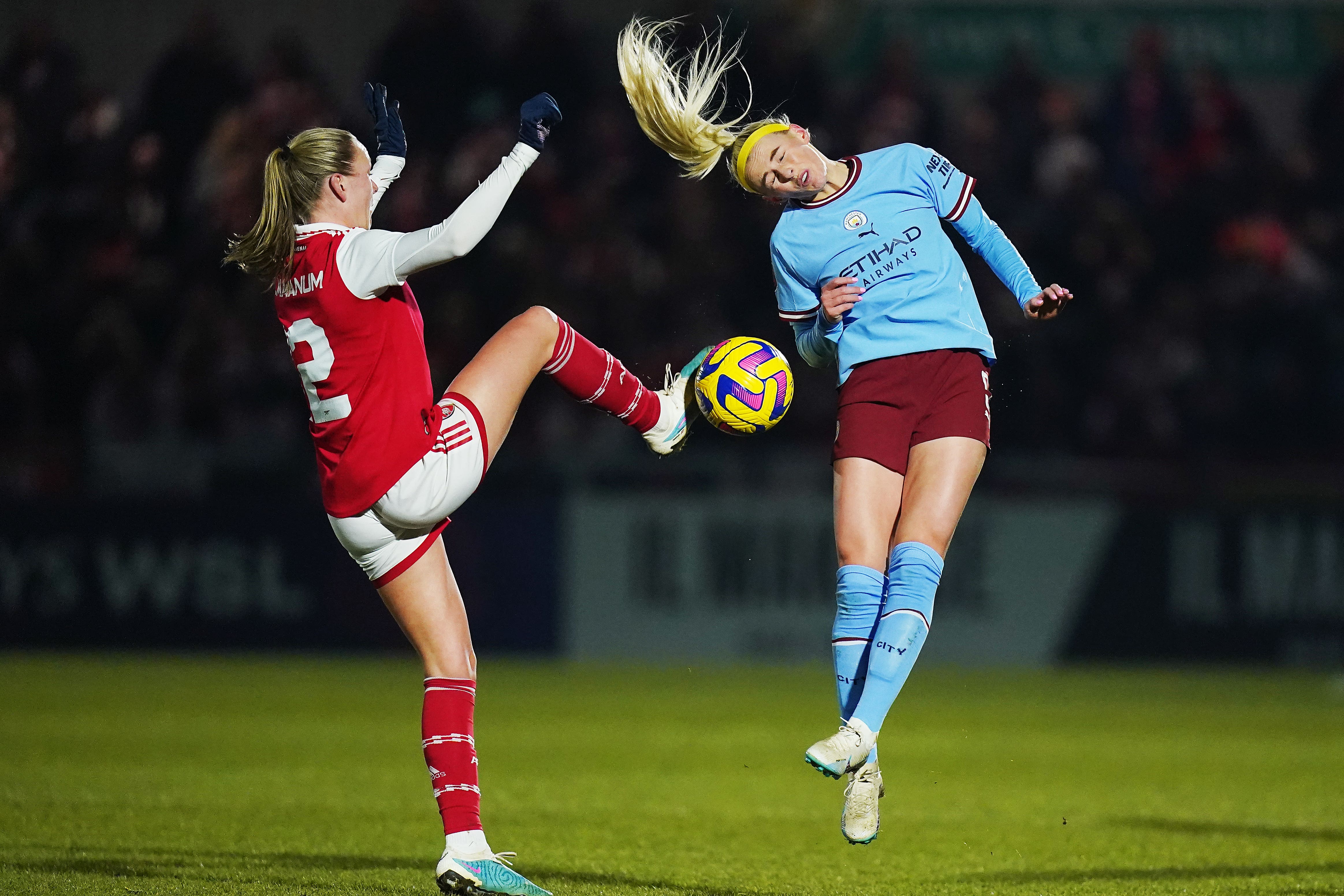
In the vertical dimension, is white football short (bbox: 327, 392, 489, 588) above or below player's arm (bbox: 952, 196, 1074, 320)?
below

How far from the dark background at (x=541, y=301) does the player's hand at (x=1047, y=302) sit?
7174mm

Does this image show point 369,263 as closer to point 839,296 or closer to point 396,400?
point 396,400

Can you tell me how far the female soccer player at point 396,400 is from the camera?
4.61 m

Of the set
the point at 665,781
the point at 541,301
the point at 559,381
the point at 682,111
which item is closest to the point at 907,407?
the point at 559,381

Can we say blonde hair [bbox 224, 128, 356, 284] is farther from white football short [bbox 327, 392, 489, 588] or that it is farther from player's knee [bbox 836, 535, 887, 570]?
player's knee [bbox 836, 535, 887, 570]

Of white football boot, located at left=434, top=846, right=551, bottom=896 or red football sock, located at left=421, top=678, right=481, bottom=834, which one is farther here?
red football sock, located at left=421, top=678, right=481, bottom=834

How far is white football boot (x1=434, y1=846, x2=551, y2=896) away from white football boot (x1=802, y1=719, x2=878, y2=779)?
2.71ft

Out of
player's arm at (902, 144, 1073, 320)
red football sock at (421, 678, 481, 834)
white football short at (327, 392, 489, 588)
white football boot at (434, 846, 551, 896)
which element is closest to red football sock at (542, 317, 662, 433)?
white football short at (327, 392, 489, 588)

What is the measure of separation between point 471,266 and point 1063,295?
893cm

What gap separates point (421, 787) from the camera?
25.2ft

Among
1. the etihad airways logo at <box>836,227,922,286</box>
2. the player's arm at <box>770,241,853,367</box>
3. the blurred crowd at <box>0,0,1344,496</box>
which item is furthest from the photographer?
the blurred crowd at <box>0,0,1344,496</box>

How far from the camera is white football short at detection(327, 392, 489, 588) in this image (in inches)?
185

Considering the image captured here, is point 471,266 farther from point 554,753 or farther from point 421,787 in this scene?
point 421,787

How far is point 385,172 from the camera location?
5.24 metres
